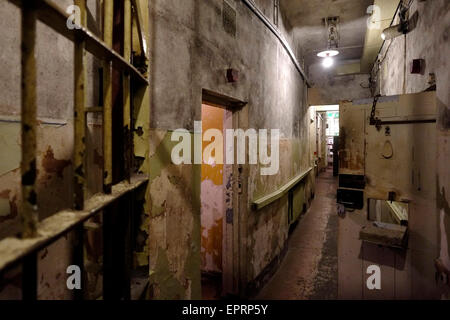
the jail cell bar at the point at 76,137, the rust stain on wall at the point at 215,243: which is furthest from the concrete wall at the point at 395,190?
the jail cell bar at the point at 76,137

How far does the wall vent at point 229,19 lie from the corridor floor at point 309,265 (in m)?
3.54

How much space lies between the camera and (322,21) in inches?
227

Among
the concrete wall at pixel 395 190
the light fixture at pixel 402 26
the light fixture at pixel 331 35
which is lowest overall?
the concrete wall at pixel 395 190

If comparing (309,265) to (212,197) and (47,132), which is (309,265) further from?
(47,132)

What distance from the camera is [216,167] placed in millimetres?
4035

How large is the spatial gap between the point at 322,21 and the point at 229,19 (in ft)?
12.7

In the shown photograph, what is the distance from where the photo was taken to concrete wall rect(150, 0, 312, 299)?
1.98m

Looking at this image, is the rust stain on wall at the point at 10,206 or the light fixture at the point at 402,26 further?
the light fixture at the point at 402,26

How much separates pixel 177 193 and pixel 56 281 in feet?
3.42

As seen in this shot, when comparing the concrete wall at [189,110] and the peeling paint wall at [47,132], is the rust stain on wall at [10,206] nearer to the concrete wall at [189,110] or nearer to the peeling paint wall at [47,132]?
the peeling paint wall at [47,132]

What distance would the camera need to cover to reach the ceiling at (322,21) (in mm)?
5027

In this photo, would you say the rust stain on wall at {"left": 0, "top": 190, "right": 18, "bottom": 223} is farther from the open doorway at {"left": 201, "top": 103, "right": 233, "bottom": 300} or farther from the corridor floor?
the corridor floor

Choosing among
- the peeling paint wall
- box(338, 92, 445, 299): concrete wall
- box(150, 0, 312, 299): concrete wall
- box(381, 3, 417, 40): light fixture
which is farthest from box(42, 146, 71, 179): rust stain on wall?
box(381, 3, 417, 40): light fixture

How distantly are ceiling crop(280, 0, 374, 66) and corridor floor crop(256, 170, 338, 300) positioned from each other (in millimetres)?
4819
